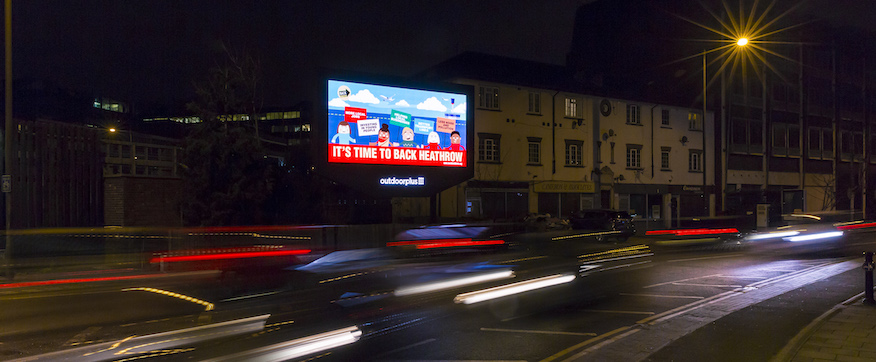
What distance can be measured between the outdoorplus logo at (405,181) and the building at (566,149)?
6768 mm

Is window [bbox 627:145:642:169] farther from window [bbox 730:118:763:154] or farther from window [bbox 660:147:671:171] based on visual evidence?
window [bbox 730:118:763:154]

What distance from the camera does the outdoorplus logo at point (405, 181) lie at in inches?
942

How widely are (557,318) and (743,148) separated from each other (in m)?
40.9

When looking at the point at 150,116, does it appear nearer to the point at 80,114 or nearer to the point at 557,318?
the point at 80,114

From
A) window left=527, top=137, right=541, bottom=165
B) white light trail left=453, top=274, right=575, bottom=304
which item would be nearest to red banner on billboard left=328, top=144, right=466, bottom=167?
window left=527, top=137, right=541, bottom=165

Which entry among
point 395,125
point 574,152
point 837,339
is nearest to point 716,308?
point 837,339

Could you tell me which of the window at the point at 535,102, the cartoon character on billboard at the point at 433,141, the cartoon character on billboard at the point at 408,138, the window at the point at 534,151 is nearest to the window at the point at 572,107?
the window at the point at 535,102

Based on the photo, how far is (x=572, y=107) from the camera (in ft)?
119

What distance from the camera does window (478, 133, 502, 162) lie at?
32719mm

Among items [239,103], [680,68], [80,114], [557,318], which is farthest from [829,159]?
[80,114]

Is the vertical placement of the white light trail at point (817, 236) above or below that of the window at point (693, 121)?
below

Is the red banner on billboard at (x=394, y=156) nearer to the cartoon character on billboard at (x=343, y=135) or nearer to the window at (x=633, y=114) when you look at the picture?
the cartoon character on billboard at (x=343, y=135)

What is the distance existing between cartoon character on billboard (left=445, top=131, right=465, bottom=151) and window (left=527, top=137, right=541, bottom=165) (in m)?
9.57

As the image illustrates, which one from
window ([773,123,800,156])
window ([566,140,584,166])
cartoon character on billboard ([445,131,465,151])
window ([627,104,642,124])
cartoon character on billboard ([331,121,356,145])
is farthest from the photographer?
window ([773,123,800,156])
